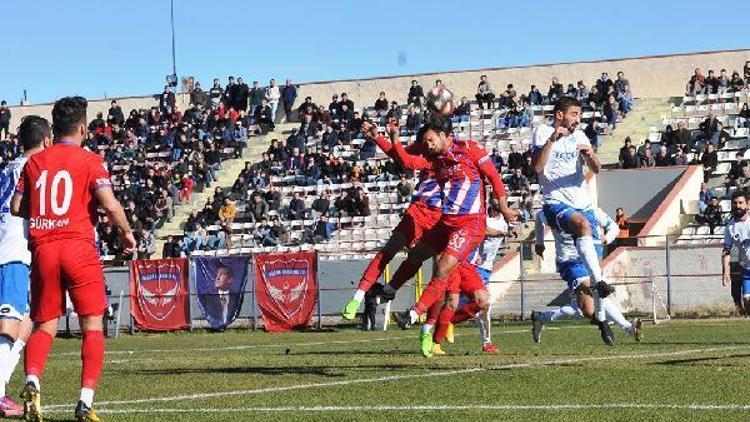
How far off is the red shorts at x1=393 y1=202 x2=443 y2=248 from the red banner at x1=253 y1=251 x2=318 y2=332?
1522 cm

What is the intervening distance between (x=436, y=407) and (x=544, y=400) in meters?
0.82

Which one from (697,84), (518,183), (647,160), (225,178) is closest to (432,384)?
(518,183)

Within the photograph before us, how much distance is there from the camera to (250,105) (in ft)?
175

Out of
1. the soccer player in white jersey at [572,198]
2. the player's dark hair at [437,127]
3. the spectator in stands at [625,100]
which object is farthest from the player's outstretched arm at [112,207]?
the spectator in stands at [625,100]

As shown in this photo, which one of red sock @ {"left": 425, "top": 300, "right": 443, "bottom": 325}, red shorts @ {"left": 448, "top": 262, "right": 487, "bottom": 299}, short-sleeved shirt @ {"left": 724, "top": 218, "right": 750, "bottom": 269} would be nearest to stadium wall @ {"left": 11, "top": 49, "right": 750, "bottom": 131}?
short-sleeved shirt @ {"left": 724, "top": 218, "right": 750, "bottom": 269}

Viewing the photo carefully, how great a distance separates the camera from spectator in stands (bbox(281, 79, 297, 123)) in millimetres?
52531

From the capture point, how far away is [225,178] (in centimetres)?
4859

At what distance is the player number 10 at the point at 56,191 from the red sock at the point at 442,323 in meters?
5.72

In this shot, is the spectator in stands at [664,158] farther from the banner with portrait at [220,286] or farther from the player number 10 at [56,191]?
the player number 10 at [56,191]

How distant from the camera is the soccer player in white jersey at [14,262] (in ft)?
35.3

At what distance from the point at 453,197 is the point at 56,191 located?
5366 mm

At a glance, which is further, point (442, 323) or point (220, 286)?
point (220, 286)

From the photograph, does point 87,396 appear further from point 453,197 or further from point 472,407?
point 453,197

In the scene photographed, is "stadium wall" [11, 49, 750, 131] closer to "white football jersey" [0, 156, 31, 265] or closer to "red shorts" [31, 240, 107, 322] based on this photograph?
"white football jersey" [0, 156, 31, 265]
